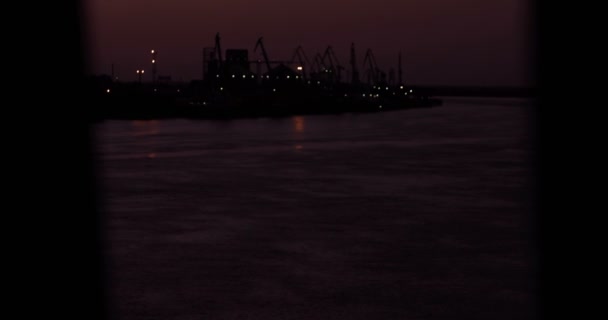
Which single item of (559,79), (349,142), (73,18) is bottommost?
(349,142)

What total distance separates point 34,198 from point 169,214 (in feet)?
23.9

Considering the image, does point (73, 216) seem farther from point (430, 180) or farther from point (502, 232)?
point (430, 180)

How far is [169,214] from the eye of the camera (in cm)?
874

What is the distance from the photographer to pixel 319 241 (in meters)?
6.83

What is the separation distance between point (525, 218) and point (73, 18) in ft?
26.1

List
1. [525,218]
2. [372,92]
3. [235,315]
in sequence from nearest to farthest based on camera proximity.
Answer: [235,315], [525,218], [372,92]

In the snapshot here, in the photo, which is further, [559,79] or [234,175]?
[234,175]

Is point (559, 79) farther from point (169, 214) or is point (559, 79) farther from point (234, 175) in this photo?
point (234, 175)

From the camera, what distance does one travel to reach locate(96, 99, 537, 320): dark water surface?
458cm

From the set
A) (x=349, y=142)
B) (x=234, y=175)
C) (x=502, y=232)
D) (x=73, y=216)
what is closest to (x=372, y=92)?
(x=349, y=142)

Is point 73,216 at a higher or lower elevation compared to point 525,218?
higher

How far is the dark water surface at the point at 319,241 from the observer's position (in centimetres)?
458

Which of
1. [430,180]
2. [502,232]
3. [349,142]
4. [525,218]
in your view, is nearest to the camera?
[502,232]

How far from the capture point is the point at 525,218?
8.73 meters
